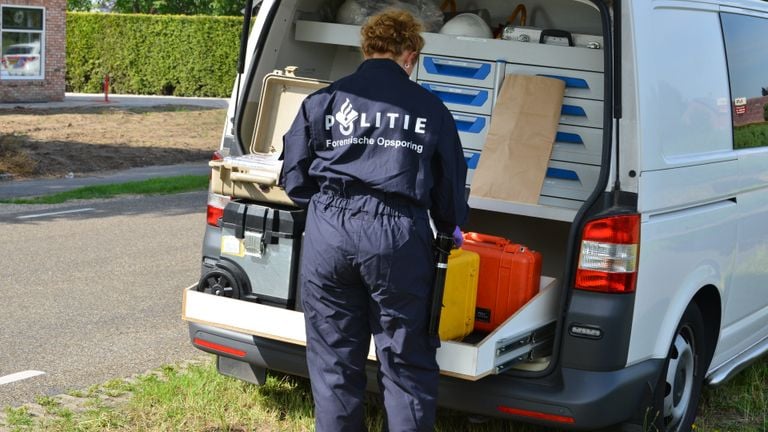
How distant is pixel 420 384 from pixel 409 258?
0.52 m

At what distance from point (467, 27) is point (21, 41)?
27.5m

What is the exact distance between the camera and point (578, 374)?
4.64m

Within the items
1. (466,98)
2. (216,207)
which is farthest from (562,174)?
(216,207)

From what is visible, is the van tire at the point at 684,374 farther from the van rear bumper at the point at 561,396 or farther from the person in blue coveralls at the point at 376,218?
the person in blue coveralls at the point at 376,218

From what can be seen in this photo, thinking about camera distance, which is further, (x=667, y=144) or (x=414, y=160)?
(x=667, y=144)

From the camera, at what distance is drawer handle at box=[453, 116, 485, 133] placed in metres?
5.94

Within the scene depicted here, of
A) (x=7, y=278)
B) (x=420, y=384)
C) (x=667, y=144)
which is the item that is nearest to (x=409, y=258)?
(x=420, y=384)

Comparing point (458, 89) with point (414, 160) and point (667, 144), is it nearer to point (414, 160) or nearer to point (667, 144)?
point (667, 144)

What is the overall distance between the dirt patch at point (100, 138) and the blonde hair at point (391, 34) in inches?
538

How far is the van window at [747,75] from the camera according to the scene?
18.7 ft

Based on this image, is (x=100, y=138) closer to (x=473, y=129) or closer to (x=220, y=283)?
(x=473, y=129)

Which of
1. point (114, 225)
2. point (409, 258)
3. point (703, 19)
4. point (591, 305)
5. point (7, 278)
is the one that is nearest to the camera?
point (409, 258)

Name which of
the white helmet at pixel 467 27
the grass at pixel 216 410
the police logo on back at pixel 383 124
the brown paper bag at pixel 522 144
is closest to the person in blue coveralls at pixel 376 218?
the police logo on back at pixel 383 124

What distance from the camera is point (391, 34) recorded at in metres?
4.32
